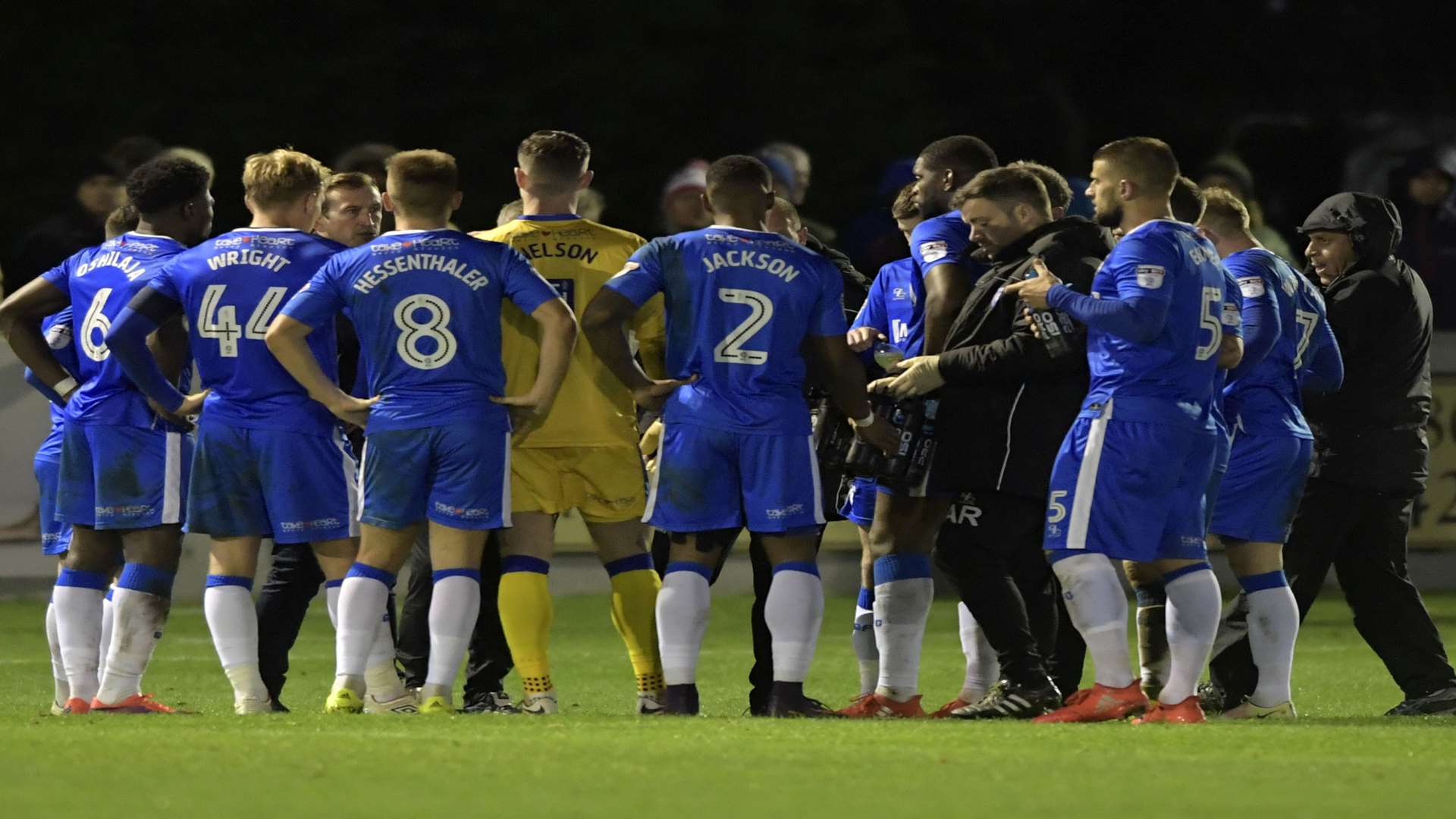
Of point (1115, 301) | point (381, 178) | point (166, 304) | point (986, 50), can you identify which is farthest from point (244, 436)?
point (986, 50)

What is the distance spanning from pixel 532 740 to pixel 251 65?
10995 mm

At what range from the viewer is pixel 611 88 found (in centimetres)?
1795

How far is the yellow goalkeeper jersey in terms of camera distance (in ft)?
28.6

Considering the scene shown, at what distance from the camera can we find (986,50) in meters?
20.3

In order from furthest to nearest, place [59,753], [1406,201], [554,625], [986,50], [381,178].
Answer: [986,50] < [1406,201] < [554,625] < [381,178] < [59,753]

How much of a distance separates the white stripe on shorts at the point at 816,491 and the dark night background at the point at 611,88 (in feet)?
30.2

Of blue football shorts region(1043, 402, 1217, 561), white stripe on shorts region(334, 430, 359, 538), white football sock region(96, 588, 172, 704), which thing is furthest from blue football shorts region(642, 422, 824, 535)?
white football sock region(96, 588, 172, 704)

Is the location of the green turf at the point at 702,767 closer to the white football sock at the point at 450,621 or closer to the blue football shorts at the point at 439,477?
the white football sock at the point at 450,621

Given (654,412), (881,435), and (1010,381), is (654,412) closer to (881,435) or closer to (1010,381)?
(881,435)

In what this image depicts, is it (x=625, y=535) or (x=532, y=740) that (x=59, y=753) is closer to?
(x=532, y=740)

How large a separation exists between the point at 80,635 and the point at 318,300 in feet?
5.02

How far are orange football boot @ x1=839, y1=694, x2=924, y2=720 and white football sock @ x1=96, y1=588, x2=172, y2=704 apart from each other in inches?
94.2

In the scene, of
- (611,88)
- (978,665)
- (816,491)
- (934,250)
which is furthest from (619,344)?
(611,88)

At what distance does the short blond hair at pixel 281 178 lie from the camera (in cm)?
863
